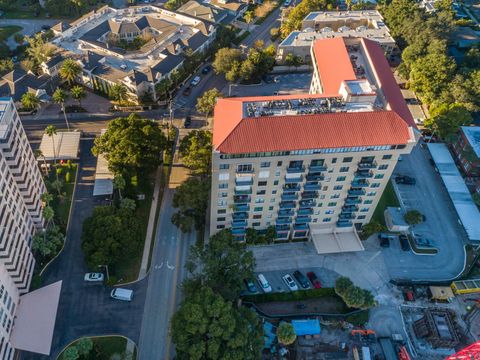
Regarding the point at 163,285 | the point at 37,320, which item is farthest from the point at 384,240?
A: the point at 37,320

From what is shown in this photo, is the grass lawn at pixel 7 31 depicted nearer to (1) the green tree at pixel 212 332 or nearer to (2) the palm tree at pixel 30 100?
(2) the palm tree at pixel 30 100

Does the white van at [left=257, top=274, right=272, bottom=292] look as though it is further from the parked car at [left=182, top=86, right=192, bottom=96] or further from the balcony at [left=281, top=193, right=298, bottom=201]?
the parked car at [left=182, top=86, right=192, bottom=96]

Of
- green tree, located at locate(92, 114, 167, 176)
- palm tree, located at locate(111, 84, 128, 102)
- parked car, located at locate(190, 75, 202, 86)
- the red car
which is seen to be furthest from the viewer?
parked car, located at locate(190, 75, 202, 86)

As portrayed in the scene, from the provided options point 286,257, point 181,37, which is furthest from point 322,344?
point 181,37

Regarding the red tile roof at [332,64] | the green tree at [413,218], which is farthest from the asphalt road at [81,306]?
the green tree at [413,218]

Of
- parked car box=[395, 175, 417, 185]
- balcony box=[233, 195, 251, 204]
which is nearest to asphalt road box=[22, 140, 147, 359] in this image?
balcony box=[233, 195, 251, 204]

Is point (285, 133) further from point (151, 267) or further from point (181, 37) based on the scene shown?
point (181, 37)
